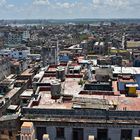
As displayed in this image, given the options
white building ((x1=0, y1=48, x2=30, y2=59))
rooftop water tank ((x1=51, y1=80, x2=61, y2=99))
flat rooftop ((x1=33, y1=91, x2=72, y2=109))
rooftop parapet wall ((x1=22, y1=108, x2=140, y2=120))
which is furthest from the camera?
white building ((x1=0, y1=48, x2=30, y2=59))

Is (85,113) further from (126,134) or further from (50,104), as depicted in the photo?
(50,104)

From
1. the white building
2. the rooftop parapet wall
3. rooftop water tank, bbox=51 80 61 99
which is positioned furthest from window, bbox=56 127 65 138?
the white building

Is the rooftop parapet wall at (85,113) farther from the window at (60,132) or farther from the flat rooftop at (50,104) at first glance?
the flat rooftop at (50,104)

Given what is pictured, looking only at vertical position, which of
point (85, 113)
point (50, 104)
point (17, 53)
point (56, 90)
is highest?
point (56, 90)

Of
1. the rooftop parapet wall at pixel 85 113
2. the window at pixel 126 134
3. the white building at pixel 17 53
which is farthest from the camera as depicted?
the white building at pixel 17 53

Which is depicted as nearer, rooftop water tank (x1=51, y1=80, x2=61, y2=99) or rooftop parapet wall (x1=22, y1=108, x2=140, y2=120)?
rooftop parapet wall (x1=22, y1=108, x2=140, y2=120)

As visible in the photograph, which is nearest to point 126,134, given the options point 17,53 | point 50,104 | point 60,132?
point 60,132

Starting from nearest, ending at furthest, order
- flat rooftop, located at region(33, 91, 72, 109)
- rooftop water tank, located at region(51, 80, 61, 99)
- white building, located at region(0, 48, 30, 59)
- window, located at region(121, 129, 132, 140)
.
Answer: window, located at region(121, 129, 132, 140) < flat rooftop, located at region(33, 91, 72, 109) < rooftop water tank, located at region(51, 80, 61, 99) < white building, located at region(0, 48, 30, 59)

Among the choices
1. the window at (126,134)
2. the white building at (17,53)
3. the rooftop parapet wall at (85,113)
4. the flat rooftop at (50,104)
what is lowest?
the white building at (17,53)

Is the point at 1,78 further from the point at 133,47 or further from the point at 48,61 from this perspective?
the point at 133,47

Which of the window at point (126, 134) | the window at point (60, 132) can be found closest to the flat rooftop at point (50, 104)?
the window at point (60, 132)

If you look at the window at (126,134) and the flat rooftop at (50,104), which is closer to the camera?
the window at (126,134)

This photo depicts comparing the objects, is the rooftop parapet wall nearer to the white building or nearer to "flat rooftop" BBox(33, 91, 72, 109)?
"flat rooftop" BBox(33, 91, 72, 109)
